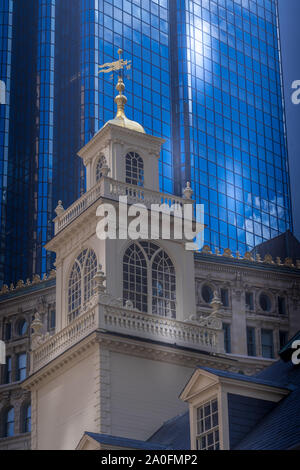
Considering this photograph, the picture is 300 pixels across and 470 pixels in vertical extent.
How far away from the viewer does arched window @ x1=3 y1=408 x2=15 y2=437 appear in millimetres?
91812

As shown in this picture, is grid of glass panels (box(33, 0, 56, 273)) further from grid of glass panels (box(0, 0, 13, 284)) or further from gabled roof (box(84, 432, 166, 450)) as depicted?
gabled roof (box(84, 432, 166, 450))

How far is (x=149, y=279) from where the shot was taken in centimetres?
4750

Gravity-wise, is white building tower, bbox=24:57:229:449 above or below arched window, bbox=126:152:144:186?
below

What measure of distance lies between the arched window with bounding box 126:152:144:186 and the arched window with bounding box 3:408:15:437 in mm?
45478

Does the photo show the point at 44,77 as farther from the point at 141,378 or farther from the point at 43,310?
the point at 141,378

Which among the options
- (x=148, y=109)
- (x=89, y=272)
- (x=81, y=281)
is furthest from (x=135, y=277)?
(x=148, y=109)

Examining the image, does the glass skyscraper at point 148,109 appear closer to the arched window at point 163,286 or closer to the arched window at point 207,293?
the arched window at point 207,293

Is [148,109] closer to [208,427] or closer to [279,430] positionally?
[208,427]

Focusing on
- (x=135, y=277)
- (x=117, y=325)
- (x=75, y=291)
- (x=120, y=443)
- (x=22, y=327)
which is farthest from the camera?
(x=22, y=327)

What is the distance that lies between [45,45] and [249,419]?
401 ft

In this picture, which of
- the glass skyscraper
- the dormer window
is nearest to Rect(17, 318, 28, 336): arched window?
the glass skyscraper

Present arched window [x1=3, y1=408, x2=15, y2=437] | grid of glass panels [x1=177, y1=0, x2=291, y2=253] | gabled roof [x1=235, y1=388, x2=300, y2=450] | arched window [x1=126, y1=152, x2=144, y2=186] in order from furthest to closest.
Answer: grid of glass panels [x1=177, y1=0, x2=291, y2=253] → arched window [x1=3, y1=408, x2=15, y2=437] → arched window [x1=126, y1=152, x2=144, y2=186] → gabled roof [x1=235, y1=388, x2=300, y2=450]

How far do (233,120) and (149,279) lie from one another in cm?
10218

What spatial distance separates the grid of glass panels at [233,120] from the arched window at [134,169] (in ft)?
268
